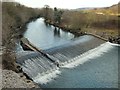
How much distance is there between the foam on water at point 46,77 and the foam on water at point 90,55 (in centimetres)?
248

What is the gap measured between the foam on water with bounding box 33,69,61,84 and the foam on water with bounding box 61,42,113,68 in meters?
2.48

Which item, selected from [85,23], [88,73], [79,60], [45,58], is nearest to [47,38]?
[79,60]

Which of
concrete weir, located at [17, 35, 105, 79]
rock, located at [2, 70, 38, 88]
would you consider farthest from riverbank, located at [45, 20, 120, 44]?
rock, located at [2, 70, 38, 88]

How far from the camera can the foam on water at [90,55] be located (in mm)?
25497

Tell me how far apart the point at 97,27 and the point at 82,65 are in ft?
104

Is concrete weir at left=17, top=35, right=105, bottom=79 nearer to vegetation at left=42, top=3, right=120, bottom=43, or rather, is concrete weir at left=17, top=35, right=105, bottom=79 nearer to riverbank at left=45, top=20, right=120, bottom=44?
riverbank at left=45, top=20, right=120, bottom=44

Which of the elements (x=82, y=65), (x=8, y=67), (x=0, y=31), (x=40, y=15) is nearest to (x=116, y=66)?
(x=82, y=65)

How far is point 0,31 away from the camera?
2894cm

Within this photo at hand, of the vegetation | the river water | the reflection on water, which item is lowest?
the river water

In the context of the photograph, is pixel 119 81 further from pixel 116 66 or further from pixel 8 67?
pixel 8 67

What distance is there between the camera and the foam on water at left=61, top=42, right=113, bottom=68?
2550cm

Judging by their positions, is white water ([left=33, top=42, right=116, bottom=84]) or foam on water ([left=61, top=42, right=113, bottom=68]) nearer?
white water ([left=33, top=42, right=116, bottom=84])

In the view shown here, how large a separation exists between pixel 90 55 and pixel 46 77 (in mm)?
9392

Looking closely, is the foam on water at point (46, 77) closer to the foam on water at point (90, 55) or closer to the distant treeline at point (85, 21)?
the foam on water at point (90, 55)
